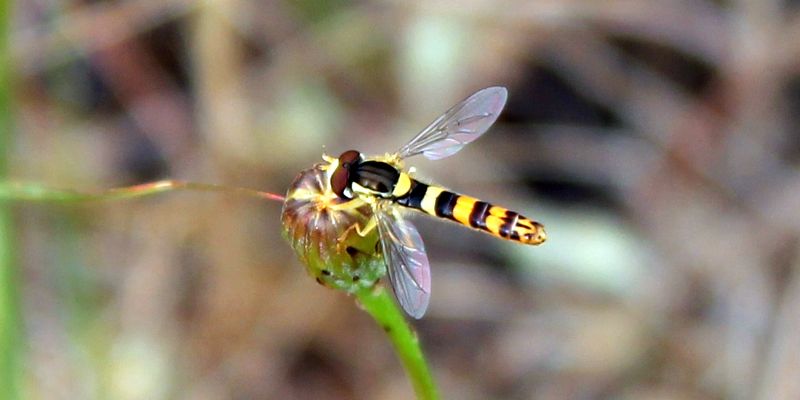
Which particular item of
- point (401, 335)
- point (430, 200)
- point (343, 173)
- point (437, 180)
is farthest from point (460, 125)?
point (437, 180)

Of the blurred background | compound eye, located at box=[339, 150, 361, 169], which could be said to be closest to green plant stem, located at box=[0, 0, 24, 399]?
compound eye, located at box=[339, 150, 361, 169]

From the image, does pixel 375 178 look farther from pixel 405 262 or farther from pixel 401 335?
pixel 401 335

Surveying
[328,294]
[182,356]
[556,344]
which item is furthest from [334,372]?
[556,344]

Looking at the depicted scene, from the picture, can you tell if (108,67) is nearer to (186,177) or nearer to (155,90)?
(155,90)

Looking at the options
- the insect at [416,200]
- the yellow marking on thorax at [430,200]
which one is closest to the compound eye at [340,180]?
the insect at [416,200]

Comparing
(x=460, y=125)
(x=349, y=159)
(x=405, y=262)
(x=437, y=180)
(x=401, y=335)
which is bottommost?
(x=401, y=335)

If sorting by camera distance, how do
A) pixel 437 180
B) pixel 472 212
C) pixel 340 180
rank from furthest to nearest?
pixel 437 180
pixel 472 212
pixel 340 180
